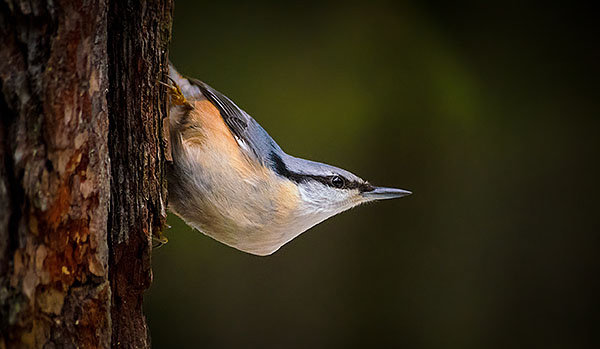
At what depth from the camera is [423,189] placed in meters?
3.03

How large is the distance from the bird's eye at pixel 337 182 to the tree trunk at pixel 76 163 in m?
0.67

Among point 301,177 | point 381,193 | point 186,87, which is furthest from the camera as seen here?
point 381,193

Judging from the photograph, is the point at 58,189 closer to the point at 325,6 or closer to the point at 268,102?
the point at 268,102

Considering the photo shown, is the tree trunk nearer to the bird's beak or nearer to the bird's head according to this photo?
the bird's head

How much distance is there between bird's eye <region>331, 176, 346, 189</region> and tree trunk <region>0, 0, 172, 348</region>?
2.19ft

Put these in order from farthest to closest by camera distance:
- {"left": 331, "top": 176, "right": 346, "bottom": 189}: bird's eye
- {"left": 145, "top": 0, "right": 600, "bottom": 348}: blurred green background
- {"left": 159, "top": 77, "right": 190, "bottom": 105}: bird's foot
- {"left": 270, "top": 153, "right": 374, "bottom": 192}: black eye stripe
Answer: {"left": 145, "top": 0, "right": 600, "bottom": 348}: blurred green background
{"left": 331, "top": 176, "right": 346, "bottom": 189}: bird's eye
{"left": 270, "top": 153, "right": 374, "bottom": 192}: black eye stripe
{"left": 159, "top": 77, "right": 190, "bottom": 105}: bird's foot

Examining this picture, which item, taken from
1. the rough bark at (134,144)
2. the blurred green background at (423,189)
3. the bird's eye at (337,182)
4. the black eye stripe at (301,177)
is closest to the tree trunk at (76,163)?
the rough bark at (134,144)

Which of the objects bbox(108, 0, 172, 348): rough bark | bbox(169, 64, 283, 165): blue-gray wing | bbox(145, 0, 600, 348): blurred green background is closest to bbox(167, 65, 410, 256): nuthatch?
bbox(169, 64, 283, 165): blue-gray wing

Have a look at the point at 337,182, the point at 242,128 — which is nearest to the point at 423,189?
the point at 337,182

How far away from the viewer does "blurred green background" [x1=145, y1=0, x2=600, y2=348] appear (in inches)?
113

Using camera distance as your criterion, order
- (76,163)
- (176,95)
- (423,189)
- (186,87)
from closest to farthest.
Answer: (76,163) → (176,95) → (186,87) → (423,189)

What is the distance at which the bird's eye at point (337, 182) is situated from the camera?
1.74 metres

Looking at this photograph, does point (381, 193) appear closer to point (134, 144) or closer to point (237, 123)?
point (237, 123)

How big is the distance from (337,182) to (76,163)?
0.93 meters
